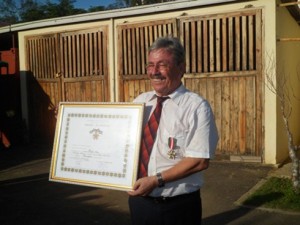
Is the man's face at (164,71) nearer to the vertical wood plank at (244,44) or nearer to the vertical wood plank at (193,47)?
the vertical wood plank at (244,44)

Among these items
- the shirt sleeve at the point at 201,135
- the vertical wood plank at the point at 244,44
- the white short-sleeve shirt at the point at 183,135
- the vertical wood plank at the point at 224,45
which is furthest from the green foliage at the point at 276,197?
the shirt sleeve at the point at 201,135

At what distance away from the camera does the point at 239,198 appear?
5883 millimetres

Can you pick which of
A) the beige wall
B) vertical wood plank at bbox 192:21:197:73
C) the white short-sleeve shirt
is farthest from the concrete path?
the white short-sleeve shirt

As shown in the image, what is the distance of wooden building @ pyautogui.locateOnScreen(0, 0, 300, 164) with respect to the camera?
8062 millimetres

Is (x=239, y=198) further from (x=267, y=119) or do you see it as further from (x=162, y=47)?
(x=162, y=47)

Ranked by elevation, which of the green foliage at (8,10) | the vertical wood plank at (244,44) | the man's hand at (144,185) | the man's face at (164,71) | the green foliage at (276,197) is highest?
the green foliage at (8,10)

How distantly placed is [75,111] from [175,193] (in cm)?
103

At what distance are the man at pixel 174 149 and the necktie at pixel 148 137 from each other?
0.6 inches

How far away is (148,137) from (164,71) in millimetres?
446

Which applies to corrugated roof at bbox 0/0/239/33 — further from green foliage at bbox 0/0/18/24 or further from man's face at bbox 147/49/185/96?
green foliage at bbox 0/0/18/24

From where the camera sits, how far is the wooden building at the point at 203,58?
26.5 feet

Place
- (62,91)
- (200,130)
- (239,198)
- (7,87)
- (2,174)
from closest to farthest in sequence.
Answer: (200,130) → (239,198) → (2,174) → (62,91) → (7,87)

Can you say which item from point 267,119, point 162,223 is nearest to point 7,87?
point 267,119

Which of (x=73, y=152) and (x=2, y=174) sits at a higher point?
(x=73, y=152)
